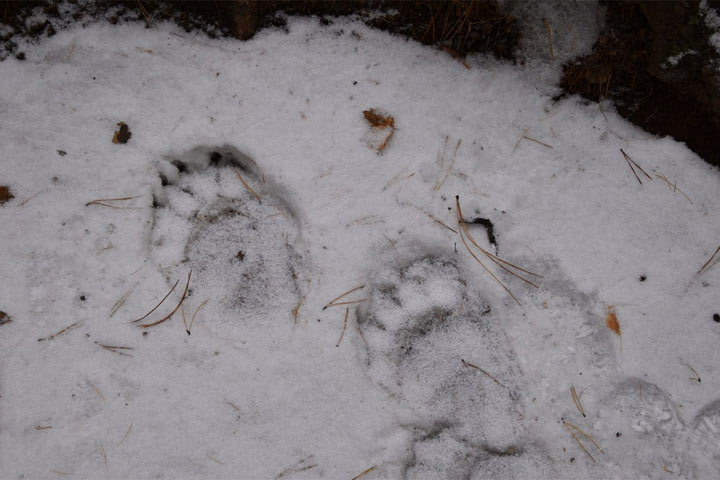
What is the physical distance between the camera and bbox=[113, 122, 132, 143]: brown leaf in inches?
90.6

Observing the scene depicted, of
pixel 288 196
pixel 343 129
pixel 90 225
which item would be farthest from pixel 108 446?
pixel 343 129

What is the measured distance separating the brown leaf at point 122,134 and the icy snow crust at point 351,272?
54 millimetres

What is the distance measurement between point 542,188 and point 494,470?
149 centimetres

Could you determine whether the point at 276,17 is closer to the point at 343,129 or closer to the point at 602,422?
the point at 343,129

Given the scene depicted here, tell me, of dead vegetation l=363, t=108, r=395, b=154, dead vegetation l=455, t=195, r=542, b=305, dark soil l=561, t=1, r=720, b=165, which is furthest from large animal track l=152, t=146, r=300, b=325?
dark soil l=561, t=1, r=720, b=165

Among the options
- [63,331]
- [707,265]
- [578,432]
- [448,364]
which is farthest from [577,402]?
[63,331]

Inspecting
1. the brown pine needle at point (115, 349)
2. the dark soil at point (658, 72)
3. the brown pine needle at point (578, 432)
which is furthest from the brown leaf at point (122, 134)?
the brown pine needle at point (578, 432)

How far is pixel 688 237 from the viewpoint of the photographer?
232cm

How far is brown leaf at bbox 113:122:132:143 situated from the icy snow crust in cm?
5

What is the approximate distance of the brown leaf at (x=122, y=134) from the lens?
2301mm

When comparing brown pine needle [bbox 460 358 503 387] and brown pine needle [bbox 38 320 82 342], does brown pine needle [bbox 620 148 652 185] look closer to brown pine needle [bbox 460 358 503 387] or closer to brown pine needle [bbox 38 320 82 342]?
brown pine needle [bbox 460 358 503 387]

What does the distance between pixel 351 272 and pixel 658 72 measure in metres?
1.82

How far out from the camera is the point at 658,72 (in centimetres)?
219

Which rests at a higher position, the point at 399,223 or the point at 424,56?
the point at 424,56
